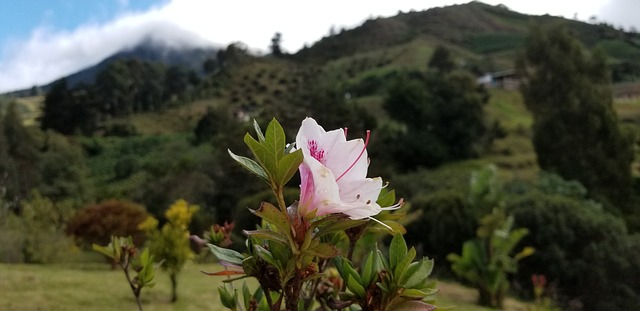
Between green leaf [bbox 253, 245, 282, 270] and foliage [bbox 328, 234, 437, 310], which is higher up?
green leaf [bbox 253, 245, 282, 270]

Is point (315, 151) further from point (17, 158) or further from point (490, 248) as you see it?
point (17, 158)

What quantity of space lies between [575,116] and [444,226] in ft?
27.2

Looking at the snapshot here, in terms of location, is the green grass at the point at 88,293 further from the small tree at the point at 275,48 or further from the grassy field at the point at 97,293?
the small tree at the point at 275,48

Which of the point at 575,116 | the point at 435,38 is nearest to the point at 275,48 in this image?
the point at 435,38

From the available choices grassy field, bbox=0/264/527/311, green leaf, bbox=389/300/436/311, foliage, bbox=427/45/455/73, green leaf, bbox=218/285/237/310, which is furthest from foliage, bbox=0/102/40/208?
green leaf, bbox=389/300/436/311

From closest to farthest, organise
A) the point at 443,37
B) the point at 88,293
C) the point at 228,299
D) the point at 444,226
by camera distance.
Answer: the point at 228,299 → the point at 88,293 → the point at 444,226 → the point at 443,37

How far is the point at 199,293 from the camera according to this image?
7.21 metres

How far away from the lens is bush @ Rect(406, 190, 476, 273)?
10164 millimetres

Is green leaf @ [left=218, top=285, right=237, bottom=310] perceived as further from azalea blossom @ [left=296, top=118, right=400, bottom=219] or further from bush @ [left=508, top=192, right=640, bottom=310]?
bush @ [left=508, top=192, right=640, bottom=310]

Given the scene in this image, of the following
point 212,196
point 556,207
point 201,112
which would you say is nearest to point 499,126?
point 212,196

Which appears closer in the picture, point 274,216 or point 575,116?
point 274,216

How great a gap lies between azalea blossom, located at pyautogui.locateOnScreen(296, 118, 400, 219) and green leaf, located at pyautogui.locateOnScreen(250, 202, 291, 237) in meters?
0.02

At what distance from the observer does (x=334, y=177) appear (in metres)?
0.50

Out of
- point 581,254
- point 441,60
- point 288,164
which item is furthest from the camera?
point 441,60
